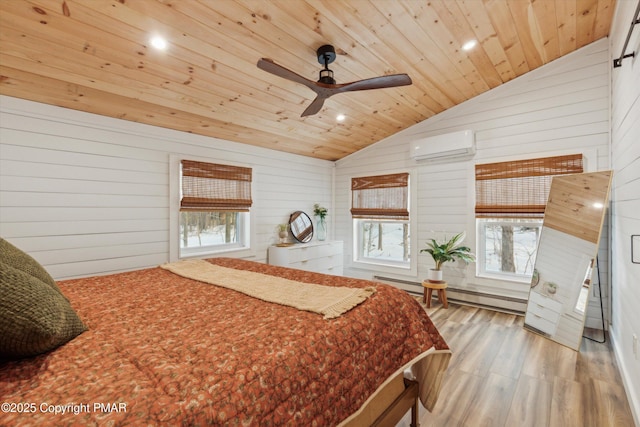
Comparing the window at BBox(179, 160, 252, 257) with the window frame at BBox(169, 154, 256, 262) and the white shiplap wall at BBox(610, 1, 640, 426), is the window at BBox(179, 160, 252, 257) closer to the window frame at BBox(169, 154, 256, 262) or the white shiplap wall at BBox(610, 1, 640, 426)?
the window frame at BBox(169, 154, 256, 262)

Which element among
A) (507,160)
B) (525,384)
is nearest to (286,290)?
(525,384)

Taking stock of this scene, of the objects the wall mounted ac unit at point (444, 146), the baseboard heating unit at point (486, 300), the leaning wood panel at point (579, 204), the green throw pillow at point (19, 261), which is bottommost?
the baseboard heating unit at point (486, 300)

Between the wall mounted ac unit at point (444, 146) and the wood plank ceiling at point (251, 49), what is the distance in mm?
575

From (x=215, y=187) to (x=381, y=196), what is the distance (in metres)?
2.47

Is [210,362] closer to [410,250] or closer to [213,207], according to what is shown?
[213,207]

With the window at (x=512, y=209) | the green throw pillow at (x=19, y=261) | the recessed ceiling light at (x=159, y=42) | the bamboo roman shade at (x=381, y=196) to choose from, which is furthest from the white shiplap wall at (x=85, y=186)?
the window at (x=512, y=209)

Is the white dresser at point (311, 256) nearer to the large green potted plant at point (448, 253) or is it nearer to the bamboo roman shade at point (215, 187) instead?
the bamboo roman shade at point (215, 187)

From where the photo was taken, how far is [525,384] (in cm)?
215

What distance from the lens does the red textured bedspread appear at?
790mm

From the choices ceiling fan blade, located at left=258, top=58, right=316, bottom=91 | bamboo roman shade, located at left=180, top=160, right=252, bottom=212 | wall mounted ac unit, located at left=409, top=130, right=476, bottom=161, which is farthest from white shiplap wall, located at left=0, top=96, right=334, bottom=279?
wall mounted ac unit, located at left=409, top=130, right=476, bottom=161

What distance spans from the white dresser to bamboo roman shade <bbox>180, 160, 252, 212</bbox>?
→ 78cm

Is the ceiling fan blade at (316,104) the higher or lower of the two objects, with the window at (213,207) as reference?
higher

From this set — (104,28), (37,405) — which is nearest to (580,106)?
(104,28)

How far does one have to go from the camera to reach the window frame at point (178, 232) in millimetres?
3309
